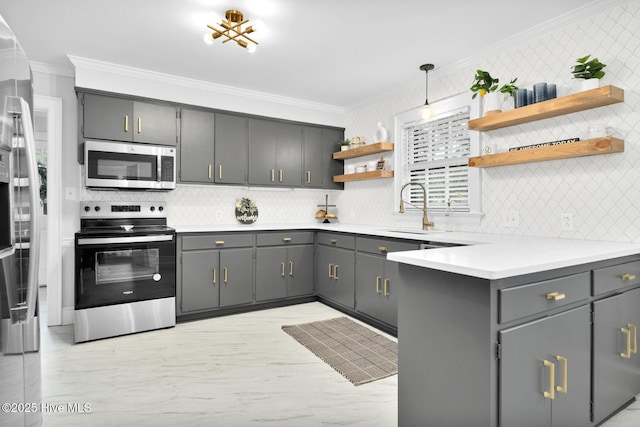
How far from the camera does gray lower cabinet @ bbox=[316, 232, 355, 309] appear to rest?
3793mm

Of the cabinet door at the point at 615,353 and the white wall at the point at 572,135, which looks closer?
the cabinet door at the point at 615,353

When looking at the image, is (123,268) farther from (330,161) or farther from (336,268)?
(330,161)

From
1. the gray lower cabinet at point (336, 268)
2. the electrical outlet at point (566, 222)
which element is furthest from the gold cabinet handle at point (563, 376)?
the gray lower cabinet at point (336, 268)

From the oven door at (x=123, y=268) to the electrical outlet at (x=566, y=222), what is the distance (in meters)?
3.32

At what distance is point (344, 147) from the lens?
4855mm

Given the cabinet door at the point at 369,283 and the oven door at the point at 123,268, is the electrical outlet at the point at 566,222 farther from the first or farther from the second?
the oven door at the point at 123,268

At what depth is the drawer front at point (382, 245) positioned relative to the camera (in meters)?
3.10

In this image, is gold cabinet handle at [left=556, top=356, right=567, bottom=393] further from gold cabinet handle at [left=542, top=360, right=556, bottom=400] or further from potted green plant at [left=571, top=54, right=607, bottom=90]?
potted green plant at [left=571, top=54, right=607, bottom=90]

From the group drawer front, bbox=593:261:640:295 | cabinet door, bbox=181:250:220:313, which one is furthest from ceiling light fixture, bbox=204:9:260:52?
drawer front, bbox=593:261:640:295

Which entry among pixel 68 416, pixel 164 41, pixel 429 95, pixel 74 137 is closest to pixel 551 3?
pixel 429 95

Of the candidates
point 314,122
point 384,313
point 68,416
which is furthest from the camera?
point 314,122

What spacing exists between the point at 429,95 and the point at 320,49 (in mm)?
1319

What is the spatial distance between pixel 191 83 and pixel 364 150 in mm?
2114

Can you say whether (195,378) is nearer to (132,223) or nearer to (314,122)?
(132,223)
